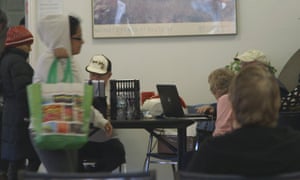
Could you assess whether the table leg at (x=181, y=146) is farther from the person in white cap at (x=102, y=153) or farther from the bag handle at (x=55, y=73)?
the bag handle at (x=55, y=73)

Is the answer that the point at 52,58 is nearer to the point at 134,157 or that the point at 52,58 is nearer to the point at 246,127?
the point at 246,127

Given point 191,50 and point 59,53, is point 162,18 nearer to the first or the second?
point 191,50

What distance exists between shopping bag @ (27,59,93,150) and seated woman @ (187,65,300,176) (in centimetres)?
80

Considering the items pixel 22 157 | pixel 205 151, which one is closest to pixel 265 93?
pixel 205 151

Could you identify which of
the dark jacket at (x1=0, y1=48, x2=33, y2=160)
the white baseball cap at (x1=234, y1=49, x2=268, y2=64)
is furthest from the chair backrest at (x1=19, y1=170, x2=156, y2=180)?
the white baseball cap at (x1=234, y1=49, x2=268, y2=64)

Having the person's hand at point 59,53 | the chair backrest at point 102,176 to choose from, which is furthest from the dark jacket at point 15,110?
the chair backrest at point 102,176

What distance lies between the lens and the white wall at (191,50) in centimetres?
462

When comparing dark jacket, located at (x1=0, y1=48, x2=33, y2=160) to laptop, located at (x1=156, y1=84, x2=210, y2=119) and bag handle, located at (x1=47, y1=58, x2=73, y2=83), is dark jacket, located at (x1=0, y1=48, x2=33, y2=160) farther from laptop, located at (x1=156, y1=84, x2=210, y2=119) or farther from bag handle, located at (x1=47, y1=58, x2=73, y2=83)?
laptop, located at (x1=156, y1=84, x2=210, y2=119)

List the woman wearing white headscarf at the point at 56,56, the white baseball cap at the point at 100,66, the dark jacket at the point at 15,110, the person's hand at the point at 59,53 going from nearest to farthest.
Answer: the woman wearing white headscarf at the point at 56,56 < the person's hand at the point at 59,53 < the dark jacket at the point at 15,110 < the white baseball cap at the point at 100,66

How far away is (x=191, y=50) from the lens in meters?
4.66

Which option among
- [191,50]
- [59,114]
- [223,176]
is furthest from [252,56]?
[223,176]

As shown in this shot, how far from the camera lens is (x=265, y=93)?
1677mm

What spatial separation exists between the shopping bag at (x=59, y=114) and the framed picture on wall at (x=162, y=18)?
2.35 meters

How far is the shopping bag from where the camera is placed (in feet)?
7.60
